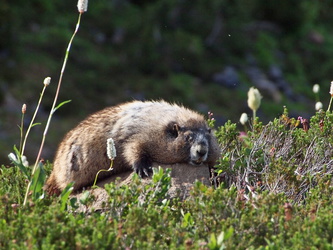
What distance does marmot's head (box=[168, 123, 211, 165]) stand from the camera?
275 inches

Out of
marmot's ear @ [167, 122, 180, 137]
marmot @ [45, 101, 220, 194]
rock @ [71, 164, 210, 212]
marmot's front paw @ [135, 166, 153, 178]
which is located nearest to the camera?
rock @ [71, 164, 210, 212]

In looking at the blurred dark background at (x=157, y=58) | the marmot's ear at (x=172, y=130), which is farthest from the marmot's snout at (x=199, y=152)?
the blurred dark background at (x=157, y=58)

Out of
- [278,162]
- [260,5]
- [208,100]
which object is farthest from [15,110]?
[278,162]

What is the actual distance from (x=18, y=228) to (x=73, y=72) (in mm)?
18961

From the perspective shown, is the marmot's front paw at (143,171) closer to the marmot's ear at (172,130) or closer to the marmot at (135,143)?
the marmot at (135,143)

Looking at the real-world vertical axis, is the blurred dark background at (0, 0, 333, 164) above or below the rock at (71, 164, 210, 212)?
above

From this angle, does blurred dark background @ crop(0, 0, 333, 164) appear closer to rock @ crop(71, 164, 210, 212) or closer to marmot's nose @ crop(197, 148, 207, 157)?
rock @ crop(71, 164, 210, 212)

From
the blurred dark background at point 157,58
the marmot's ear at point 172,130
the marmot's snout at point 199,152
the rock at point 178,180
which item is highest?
the blurred dark background at point 157,58

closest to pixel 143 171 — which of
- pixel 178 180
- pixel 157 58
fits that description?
pixel 178 180

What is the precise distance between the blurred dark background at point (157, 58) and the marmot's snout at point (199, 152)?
13.3 m

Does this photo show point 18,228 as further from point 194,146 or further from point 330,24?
point 330,24

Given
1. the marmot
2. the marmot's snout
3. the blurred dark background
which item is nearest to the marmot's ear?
the marmot

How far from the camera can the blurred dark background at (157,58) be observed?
22609 millimetres

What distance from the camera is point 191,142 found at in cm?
711
